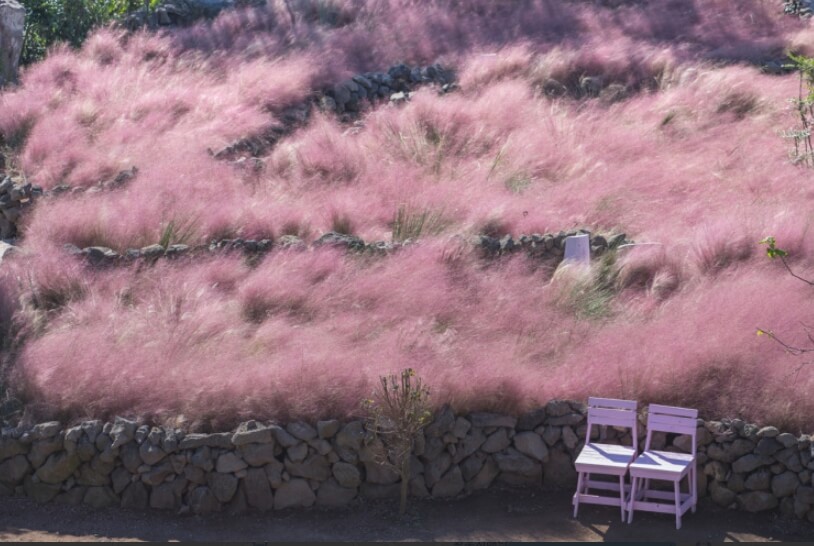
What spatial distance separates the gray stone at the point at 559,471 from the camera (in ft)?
26.6

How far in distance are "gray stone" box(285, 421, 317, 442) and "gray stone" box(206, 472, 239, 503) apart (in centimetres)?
53

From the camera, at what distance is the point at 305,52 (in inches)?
685

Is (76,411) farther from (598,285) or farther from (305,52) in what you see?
(305,52)

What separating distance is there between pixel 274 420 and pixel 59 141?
7.04 meters

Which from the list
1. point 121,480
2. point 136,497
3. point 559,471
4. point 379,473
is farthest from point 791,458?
point 121,480

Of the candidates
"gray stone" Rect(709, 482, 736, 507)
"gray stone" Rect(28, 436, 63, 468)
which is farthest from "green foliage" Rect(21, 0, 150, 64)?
Answer: "gray stone" Rect(709, 482, 736, 507)

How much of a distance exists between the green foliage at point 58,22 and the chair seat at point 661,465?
47.6 ft

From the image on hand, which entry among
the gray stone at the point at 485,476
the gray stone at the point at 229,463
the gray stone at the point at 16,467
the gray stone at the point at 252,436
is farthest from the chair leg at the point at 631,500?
the gray stone at the point at 16,467

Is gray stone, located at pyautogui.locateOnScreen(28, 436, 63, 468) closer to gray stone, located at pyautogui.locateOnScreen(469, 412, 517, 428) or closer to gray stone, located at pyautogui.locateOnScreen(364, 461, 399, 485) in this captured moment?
gray stone, located at pyautogui.locateOnScreen(364, 461, 399, 485)

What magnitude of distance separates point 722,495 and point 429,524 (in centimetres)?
206

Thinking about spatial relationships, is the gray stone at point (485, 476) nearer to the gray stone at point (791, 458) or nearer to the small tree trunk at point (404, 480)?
the small tree trunk at point (404, 480)

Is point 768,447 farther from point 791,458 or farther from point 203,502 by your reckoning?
point 203,502

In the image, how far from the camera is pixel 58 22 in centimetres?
1973

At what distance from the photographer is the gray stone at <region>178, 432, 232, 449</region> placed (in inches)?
314
